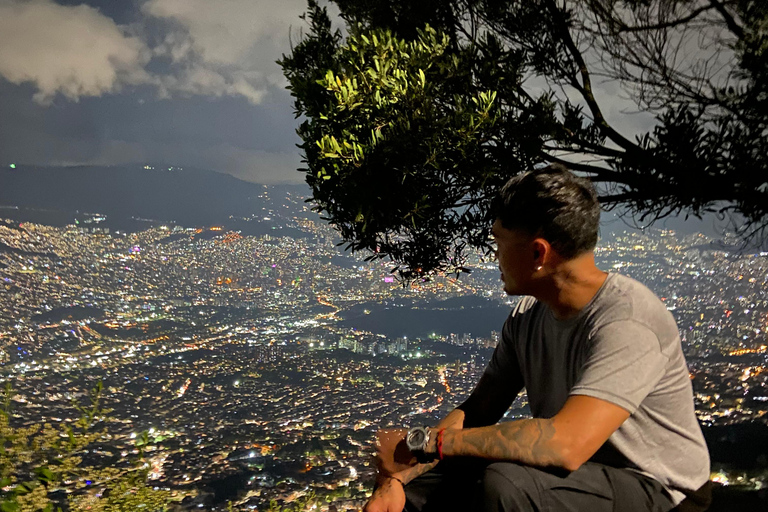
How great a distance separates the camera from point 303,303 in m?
38.2

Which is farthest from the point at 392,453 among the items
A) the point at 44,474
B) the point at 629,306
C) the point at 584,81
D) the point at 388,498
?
the point at 584,81

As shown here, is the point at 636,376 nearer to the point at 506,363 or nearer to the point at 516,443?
the point at 516,443

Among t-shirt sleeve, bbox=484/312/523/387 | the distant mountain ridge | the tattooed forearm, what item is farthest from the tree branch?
the distant mountain ridge

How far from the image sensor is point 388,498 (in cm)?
172

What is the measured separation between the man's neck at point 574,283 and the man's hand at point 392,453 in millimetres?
765

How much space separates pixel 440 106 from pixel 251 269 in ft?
140

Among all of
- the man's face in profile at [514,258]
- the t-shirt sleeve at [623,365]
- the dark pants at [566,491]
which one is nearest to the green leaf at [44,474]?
the dark pants at [566,491]

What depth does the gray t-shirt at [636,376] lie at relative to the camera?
1423 mm

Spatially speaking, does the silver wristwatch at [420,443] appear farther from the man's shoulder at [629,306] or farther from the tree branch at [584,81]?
Answer: the tree branch at [584,81]

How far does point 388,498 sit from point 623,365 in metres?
0.95

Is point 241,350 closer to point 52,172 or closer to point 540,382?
point 540,382

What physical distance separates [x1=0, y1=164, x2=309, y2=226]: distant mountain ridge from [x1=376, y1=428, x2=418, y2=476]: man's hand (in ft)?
131

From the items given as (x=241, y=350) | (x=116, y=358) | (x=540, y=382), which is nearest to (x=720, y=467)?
(x=540, y=382)

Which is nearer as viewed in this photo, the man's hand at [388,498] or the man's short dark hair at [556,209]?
the man's short dark hair at [556,209]
